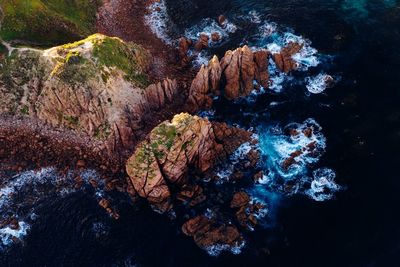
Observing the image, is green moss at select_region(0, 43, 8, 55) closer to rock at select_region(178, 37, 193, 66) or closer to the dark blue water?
the dark blue water

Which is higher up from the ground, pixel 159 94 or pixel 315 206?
pixel 159 94

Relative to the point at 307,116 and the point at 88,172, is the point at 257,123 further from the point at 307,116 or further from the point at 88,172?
the point at 88,172

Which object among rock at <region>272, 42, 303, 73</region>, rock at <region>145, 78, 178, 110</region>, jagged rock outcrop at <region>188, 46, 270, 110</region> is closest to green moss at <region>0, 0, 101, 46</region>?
rock at <region>145, 78, 178, 110</region>

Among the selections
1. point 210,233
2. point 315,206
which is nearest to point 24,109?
point 210,233

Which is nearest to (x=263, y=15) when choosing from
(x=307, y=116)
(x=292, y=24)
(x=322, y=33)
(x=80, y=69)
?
(x=292, y=24)

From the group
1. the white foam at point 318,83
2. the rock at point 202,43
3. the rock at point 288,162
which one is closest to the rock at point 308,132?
the rock at point 288,162

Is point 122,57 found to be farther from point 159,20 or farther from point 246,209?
point 246,209
